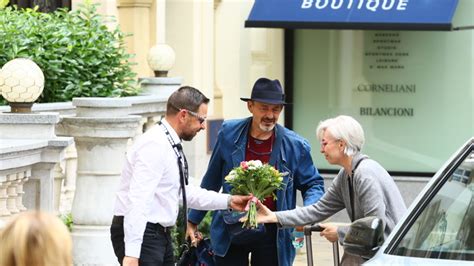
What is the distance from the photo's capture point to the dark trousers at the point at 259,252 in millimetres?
8531

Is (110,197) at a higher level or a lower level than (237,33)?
lower

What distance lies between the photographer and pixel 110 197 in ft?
37.7

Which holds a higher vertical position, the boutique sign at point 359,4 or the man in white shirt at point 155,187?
the boutique sign at point 359,4

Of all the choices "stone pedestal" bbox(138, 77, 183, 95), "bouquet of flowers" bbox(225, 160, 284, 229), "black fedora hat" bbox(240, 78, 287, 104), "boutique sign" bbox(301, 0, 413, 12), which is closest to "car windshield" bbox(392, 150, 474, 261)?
"bouquet of flowers" bbox(225, 160, 284, 229)

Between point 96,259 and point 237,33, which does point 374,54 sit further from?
point 96,259

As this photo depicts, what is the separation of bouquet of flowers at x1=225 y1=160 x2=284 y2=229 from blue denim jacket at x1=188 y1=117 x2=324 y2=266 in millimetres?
299

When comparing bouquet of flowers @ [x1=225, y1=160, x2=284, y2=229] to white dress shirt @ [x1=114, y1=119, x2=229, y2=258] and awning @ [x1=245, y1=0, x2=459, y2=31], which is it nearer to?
white dress shirt @ [x1=114, y1=119, x2=229, y2=258]

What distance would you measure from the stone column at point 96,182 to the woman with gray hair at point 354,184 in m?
3.47

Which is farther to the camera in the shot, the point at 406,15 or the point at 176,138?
the point at 406,15

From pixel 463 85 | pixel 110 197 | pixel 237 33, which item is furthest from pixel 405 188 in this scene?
pixel 110 197

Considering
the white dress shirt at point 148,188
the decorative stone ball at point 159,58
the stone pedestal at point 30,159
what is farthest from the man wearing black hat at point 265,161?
the decorative stone ball at point 159,58

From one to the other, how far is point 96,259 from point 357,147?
3.92 metres

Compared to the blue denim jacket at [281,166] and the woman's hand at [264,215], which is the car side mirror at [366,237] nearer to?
the woman's hand at [264,215]

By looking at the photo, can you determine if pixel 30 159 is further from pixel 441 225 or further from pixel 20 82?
pixel 441 225
